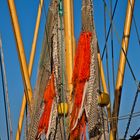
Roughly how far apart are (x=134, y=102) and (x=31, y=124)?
6.73 feet

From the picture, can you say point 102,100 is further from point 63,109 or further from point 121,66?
point 121,66

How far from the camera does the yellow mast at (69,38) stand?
7434 mm

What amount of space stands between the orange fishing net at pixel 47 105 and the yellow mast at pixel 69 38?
0.37 metres

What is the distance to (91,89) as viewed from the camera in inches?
285

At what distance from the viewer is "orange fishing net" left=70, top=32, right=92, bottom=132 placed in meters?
7.17

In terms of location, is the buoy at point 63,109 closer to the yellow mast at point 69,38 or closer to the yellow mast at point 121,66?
the yellow mast at point 69,38

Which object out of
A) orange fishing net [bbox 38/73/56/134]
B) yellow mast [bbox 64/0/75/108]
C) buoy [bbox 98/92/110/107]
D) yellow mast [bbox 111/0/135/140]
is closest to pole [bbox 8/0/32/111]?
orange fishing net [bbox 38/73/56/134]

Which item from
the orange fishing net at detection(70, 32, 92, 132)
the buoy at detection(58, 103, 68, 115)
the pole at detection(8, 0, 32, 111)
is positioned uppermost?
the pole at detection(8, 0, 32, 111)

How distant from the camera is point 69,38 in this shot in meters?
7.60

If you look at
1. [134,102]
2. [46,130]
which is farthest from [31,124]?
[134,102]

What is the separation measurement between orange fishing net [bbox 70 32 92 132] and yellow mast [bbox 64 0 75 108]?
122 mm

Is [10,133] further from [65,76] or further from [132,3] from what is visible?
[132,3]

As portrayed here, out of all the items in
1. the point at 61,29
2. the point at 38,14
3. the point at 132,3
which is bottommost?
the point at 61,29

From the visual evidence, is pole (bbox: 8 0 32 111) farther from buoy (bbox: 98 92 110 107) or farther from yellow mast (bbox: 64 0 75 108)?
buoy (bbox: 98 92 110 107)
